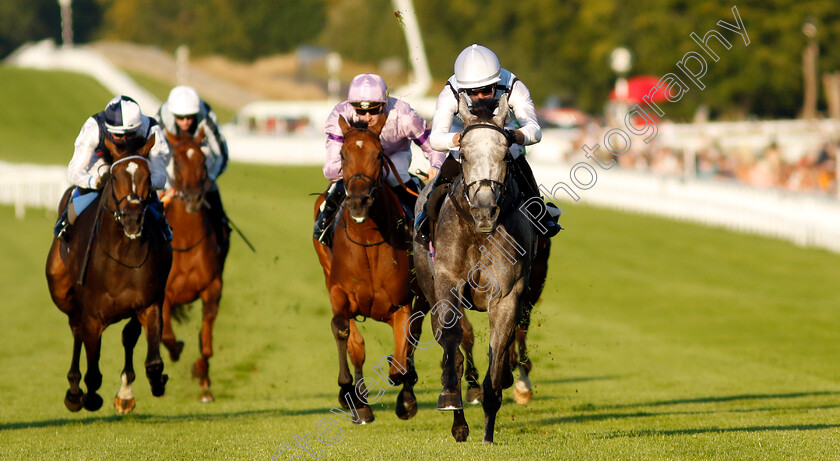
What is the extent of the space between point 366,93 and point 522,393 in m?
3.00

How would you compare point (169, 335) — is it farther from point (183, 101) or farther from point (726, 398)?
point (726, 398)

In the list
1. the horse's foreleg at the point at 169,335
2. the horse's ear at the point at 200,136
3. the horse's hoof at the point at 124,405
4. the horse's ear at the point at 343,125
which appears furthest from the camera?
the horse's foreleg at the point at 169,335

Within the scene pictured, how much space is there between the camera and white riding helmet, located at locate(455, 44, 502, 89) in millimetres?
7906

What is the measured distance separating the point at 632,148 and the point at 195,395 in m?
23.1

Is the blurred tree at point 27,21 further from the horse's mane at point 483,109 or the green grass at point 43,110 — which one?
the horse's mane at point 483,109

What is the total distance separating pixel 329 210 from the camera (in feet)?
30.9

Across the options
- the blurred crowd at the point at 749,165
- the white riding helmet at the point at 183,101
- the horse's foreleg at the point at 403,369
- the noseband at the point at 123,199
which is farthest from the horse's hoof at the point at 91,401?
the blurred crowd at the point at 749,165

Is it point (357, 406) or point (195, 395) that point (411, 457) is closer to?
point (357, 406)

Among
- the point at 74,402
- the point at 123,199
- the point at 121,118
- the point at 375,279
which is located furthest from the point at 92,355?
the point at 375,279

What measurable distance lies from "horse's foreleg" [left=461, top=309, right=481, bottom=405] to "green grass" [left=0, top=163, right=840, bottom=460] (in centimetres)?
19

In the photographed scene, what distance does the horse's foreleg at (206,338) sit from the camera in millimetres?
11352

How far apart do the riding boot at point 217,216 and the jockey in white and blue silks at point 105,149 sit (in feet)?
6.50

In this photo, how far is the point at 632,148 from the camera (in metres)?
32.8

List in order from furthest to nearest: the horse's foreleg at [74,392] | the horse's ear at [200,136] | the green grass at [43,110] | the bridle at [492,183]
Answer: the green grass at [43,110], the horse's ear at [200,136], the horse's foreleg at [74,392], the bridle at [492,183]
